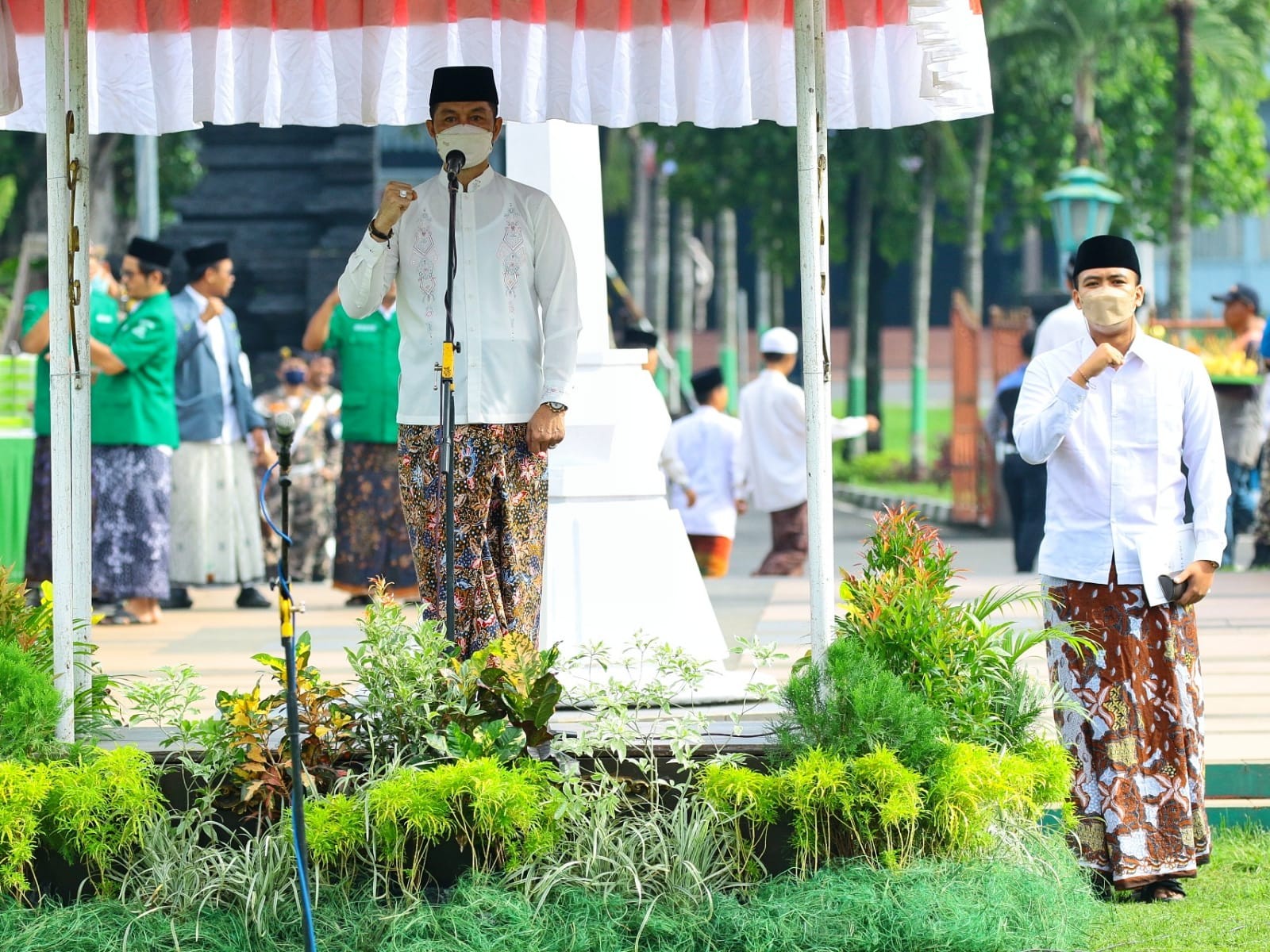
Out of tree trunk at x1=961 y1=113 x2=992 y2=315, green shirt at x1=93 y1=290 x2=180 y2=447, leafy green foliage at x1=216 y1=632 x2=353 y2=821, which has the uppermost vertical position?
tree trunk at x1=961 y1=113 x2=992 y2=315

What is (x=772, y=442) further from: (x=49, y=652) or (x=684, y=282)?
(x=684, y=282)

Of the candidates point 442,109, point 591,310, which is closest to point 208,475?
point 591,310

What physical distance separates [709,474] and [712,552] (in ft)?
1.83

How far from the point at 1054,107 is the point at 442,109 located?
77.7 feet

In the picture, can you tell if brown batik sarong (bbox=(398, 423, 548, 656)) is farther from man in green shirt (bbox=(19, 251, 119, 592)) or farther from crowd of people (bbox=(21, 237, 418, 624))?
man in green shirt (bbox=(19, 251, 119, 592))

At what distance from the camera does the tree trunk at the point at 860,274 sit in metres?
27.2

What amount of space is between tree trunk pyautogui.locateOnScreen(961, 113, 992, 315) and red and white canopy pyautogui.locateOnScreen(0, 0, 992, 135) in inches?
749

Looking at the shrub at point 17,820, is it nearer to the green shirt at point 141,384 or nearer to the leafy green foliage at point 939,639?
the leafy green foliage at point 939,639

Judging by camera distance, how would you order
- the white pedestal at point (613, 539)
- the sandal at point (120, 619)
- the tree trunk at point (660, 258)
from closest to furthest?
the white pedestal at point (613, 539)
the sandal at point (120, 619)
the tree trunk at point (660, 258)

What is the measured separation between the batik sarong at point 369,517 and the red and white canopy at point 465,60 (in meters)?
4.16

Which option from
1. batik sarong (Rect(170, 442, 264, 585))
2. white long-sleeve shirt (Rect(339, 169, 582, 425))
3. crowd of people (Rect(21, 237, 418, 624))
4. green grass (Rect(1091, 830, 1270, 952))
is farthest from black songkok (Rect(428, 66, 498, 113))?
batik sarong (Rect(170, 442, 264, 585))

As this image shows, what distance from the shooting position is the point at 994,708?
5.05m

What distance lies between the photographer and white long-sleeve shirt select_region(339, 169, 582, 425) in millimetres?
5508

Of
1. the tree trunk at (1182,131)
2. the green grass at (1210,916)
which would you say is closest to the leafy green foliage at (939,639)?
the green grass at (1210,916)
